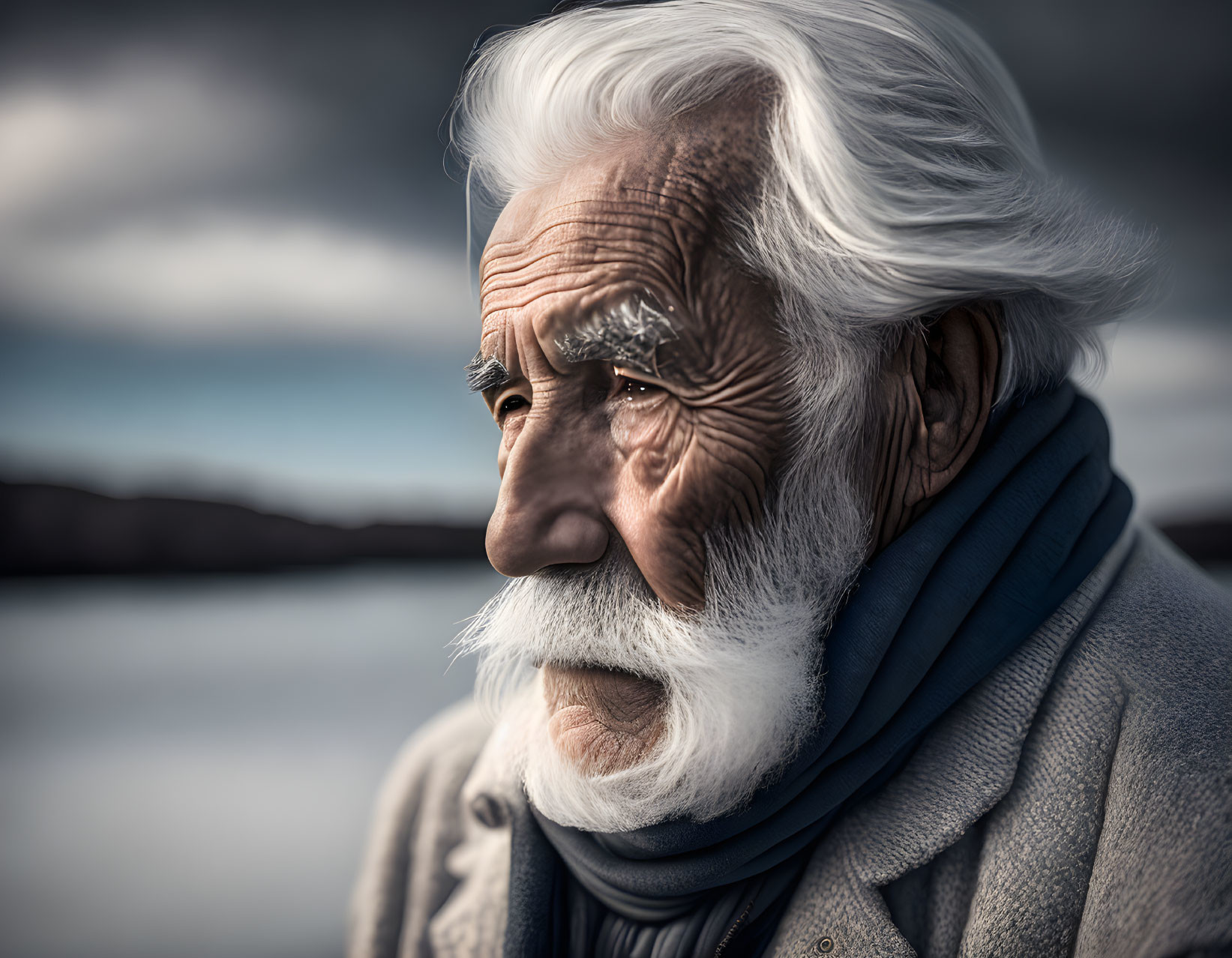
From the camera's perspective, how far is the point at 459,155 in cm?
145

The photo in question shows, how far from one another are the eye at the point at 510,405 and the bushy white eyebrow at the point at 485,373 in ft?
0.11

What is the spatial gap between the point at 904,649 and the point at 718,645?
239mm

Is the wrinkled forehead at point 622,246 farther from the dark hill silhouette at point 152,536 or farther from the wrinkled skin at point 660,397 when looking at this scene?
the dark hill silhouette at point 152,536

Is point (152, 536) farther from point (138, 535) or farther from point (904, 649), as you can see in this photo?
point (904, 649)

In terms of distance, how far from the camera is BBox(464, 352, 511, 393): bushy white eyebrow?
1091 millimetres

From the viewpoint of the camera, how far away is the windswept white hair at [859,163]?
0.92m

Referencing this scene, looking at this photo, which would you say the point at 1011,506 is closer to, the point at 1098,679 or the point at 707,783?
the point at 1098,679

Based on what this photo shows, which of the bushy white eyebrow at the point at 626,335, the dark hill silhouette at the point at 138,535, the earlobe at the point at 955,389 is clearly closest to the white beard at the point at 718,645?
the earlobe at the point at 955,389

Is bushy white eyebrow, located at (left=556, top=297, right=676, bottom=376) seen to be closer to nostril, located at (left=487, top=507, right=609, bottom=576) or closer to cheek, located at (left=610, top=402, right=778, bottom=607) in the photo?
cheek, located at (left=610, top=402, right=778, bottom=607)

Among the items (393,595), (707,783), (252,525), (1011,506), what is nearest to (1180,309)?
(1011,506)

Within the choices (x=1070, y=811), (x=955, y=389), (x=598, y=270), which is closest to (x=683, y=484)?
(x=598, y=270)

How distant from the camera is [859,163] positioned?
3.00ft

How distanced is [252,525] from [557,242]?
1.40 meters

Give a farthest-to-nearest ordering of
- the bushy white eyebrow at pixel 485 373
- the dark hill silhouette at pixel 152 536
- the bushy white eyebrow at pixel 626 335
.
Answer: the dark hill silhouette at pixel 152 536 → the bushy white eyebrow at pixel 485 373 → the bushy white eyebrow at pixel 626 335
